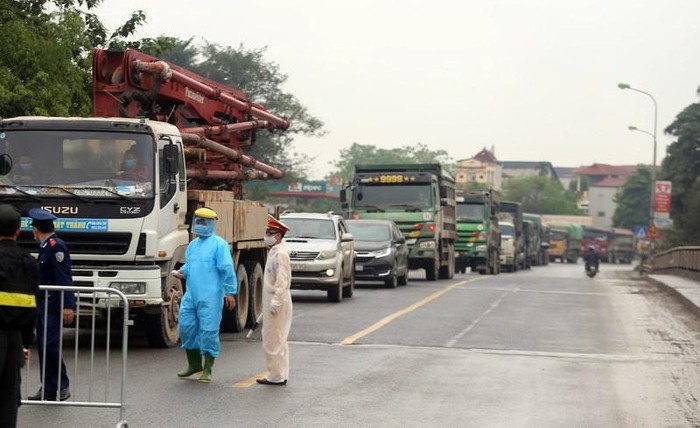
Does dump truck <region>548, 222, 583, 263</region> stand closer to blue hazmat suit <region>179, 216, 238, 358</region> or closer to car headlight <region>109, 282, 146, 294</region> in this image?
car headlight <region>109, 282, 146, 294</region>

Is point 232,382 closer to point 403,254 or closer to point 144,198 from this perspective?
point 144,198

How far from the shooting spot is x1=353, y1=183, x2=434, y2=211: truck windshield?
1411 inches

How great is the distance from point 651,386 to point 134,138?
620 cm

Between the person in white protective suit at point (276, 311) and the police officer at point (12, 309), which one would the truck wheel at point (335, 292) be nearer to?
the person in white protective suit at point (276, 311)

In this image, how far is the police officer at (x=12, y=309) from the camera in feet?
24.5

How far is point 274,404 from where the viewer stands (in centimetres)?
1099

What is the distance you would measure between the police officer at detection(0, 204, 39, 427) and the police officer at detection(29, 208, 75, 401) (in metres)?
2.19

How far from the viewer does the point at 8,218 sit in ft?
25.6

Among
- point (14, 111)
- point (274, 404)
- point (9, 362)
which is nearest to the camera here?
point (9, 362)

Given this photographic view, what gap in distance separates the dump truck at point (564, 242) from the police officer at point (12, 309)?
99.9 meters

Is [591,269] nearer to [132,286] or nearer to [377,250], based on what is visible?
[377,250]

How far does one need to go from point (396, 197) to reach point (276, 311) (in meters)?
23.7

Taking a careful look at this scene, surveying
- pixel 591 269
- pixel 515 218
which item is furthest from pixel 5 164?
pixel 515 218

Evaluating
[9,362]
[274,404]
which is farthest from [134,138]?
[9,362]
